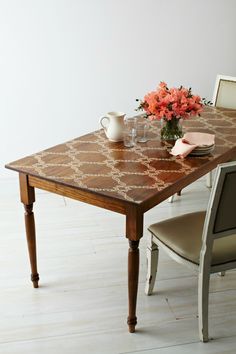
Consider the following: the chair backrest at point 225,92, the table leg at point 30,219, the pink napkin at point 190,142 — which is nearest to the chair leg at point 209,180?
the chair backrest at point 225,92

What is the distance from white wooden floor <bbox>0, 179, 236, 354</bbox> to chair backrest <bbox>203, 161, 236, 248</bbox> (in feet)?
1.71

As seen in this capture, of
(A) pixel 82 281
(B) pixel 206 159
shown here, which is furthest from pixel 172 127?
(A) pixel 82 281

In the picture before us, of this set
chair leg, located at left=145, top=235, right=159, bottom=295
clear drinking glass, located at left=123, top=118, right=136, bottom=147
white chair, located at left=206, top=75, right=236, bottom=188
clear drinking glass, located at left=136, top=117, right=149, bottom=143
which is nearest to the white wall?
white chair, located at left=206, top=75, right=236, bottom=188

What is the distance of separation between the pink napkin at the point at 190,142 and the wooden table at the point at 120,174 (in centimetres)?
4

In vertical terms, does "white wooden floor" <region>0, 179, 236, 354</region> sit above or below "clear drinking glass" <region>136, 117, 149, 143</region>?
below

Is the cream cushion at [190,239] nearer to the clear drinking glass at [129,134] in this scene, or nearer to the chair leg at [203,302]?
the chair leg at [203,302]

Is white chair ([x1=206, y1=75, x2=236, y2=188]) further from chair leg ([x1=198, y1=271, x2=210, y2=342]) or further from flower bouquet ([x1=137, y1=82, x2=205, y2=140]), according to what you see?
chair leg ([x1=198, y1=271, x2=210, y2=342])

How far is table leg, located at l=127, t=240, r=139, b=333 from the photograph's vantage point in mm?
2082

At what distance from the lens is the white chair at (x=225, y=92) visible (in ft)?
11.2

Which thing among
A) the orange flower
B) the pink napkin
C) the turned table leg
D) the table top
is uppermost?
the orange flower

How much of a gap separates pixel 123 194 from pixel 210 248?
422 mm

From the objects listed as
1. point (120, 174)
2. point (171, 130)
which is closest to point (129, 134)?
point (171, 130)

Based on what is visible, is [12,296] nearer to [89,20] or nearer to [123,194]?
[123,194]

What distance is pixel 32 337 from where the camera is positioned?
2258 mm
